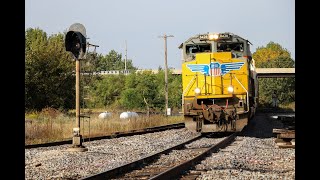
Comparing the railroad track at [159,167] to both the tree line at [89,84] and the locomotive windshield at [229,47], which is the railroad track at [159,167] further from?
the locomotive windshield at [229,47]

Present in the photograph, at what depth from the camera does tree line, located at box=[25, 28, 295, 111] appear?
33.2 metres

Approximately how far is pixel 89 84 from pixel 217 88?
32380mm

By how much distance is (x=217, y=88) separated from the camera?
14.6 metres

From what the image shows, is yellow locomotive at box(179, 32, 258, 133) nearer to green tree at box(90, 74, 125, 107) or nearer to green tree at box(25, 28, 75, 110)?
green tree at box(25, 28, 75, 110)

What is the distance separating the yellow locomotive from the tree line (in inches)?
128

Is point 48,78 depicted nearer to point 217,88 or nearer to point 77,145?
point 217,88

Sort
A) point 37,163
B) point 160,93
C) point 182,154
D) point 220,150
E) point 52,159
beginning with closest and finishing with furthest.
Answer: point 37,163 < point 52,159 < point 182,154 < point 220,150 < point 160,93

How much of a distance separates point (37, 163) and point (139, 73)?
48.3 meters

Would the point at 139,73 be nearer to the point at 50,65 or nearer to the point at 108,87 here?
the point at 108,87

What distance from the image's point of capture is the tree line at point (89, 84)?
109ft

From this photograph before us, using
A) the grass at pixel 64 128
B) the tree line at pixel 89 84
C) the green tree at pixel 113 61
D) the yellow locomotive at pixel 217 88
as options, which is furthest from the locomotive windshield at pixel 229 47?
the green tree at pixel 113 61

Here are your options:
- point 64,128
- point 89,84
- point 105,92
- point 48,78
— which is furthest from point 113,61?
point 64,128
